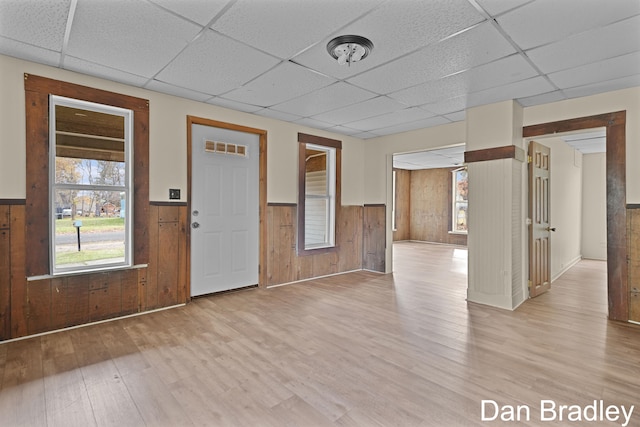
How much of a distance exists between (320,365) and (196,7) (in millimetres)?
2572

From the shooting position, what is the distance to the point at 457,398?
1981 mm

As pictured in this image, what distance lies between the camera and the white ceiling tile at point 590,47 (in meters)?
2.21

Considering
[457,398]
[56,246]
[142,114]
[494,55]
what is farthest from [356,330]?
[142,114]

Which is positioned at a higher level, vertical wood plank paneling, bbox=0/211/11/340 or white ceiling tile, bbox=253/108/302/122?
white ceiling tile, bbox=253/108/302/122

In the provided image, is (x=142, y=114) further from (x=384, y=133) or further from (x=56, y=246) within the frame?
(x=384, y=133)

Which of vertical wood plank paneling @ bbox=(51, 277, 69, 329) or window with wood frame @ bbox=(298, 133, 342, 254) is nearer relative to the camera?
vertical wood plank paneling @ bbox=(51, 277, 69, 329)

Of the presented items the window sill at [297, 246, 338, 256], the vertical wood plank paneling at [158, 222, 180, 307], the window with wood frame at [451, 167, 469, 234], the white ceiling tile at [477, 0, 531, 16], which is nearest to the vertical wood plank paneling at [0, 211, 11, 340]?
the vertical wood plank paneling at [158, 222, 180, 307]

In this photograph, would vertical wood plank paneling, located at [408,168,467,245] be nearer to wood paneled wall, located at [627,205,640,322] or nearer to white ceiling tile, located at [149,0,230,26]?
wood paneled wall, located at [627,205,640,322]

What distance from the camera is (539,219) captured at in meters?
4.27

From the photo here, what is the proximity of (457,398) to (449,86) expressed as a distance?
281 centimetres

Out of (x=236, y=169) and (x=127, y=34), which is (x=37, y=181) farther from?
(x=236, y=169)

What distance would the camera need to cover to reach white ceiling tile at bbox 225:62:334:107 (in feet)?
9.87

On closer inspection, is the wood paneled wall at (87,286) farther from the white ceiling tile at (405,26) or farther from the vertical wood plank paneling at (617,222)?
the vertical wood plank paneling at (617,222)

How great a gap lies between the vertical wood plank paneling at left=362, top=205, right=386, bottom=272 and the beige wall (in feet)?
1.16
